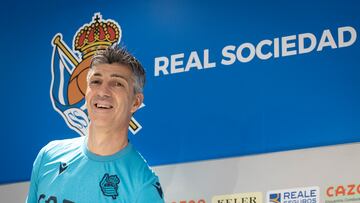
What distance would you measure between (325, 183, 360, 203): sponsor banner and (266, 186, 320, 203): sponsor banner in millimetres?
37

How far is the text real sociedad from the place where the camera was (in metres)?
2.95

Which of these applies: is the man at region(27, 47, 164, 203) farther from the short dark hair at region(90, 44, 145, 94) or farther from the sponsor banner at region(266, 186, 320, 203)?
the sponsor banner at region(266, 186, 320, 203)

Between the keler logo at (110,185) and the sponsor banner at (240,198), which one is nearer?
the keler logo at (110,185)

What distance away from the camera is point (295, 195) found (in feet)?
9.40

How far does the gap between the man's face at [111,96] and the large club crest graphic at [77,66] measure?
1.25 ft

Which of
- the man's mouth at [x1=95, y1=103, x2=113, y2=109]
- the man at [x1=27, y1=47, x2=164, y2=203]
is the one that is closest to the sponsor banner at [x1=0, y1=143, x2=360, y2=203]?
the man at [x1=27, y1=47, x2=164, y2=203]

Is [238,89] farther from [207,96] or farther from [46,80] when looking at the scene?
[46,80]

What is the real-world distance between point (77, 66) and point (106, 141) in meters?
0.55

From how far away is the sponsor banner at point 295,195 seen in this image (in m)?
2.84

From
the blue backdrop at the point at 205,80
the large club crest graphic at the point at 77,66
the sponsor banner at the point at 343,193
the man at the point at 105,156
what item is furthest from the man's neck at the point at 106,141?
the sponsor banner at the point at 343,193

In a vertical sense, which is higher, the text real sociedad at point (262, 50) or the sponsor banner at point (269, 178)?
the text real sociedad at point (262, 50)

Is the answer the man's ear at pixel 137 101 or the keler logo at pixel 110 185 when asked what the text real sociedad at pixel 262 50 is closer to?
the man's ear at pixel 137 101

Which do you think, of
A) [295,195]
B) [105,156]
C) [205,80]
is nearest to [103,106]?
[105,156]

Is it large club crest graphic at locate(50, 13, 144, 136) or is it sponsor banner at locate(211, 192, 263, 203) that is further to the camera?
large club crest graphic at locate(50, 13, 144, 136)
